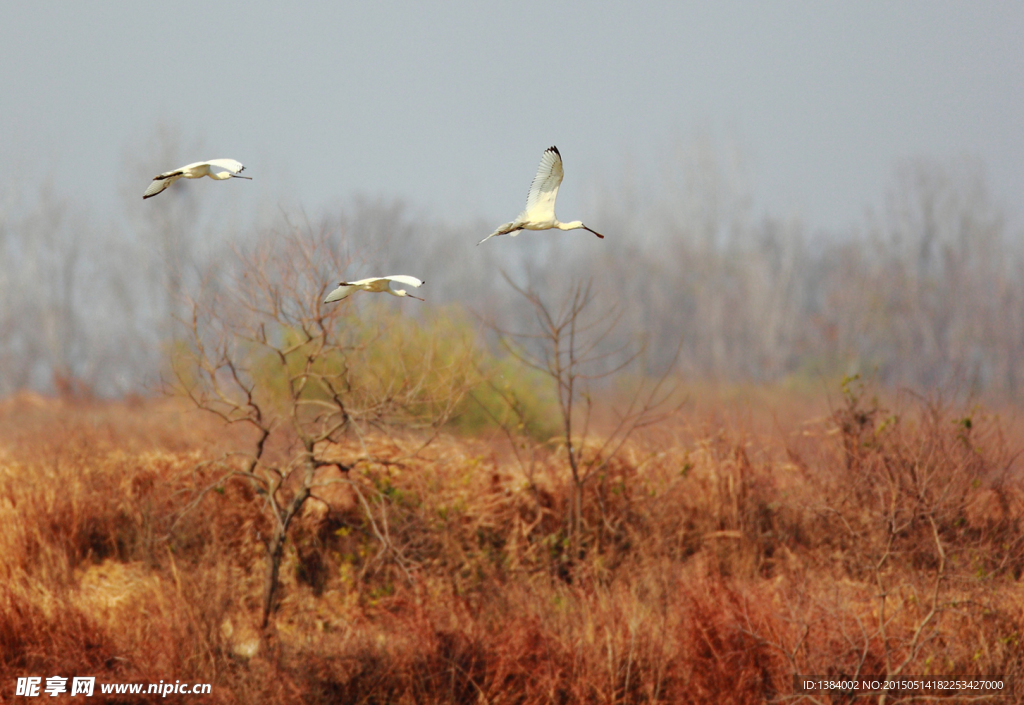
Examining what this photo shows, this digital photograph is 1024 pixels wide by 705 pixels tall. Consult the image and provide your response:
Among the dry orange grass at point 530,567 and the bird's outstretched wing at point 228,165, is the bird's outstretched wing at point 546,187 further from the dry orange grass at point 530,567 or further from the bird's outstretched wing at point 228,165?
the dry orange grass at point 530,567

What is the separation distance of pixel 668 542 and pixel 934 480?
2.90 metres

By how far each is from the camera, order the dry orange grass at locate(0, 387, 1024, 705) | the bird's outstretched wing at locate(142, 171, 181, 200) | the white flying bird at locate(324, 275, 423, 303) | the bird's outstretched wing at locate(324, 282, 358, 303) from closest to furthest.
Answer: the white flying bird at locate(324, 275, 423, 303)
the bird's outstretched wing at locate(324, 282, 358, 303)
the bird's outstretched wing at locate(142, 171, 181, 200)
the dry orange grass at locate(0, 387, 1024, 705)

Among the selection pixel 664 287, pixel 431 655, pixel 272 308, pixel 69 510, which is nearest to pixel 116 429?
pixel 69 510

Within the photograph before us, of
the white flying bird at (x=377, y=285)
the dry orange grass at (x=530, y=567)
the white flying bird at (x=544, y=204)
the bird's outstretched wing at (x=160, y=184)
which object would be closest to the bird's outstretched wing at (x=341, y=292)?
the white flying bird at (x=377, y=285)

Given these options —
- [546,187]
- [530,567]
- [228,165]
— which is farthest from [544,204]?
[530,567]

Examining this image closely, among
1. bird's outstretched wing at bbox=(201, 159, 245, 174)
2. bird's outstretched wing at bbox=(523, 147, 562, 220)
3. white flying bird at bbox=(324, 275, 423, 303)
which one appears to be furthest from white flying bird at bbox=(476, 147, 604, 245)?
bird's outstretched wing at bbox=(201, 159, 245, 174)

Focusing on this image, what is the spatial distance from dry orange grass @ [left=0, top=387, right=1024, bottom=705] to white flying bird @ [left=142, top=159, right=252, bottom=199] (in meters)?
4.22

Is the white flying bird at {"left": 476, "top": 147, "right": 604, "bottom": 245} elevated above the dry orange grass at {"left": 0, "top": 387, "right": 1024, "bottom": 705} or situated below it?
above

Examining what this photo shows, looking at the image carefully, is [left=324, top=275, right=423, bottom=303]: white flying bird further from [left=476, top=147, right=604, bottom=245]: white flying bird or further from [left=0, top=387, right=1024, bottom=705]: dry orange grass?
[left=0, top=387, right=1024, bottom=705]: dry orange grass

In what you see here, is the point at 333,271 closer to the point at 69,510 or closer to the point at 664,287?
the point at 69,510

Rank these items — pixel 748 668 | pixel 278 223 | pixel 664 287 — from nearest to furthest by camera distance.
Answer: pixel 748 668 < pixel 278 223 < pixel 664 287

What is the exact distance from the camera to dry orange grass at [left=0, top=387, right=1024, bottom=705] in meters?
7.92

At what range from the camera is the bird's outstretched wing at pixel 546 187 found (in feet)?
12.8

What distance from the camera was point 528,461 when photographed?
37.1 ft
